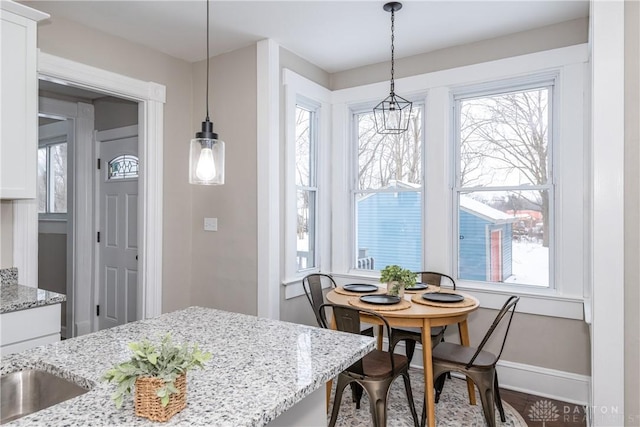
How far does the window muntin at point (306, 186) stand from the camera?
12.2 ft

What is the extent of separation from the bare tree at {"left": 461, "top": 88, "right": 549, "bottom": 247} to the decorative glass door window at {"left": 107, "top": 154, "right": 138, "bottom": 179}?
10.1 feet

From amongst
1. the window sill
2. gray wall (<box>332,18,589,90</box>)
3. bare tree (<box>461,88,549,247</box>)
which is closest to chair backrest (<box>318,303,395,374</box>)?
the window sill

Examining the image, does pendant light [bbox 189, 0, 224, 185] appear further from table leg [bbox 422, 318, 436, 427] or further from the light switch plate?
the light switch plate

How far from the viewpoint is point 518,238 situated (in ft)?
10.5

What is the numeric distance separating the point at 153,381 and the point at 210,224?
109 inches

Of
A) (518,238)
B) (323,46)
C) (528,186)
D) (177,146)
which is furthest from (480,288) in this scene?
(177,146)

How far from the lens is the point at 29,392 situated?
1.27 meters

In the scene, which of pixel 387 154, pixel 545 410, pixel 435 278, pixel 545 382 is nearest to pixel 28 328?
pixel 435 278

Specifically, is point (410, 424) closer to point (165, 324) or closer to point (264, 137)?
point (165, 324)

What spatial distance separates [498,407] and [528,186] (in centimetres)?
162

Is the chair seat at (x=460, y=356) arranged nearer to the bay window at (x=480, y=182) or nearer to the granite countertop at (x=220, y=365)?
the bay window at (x=480, y=182)

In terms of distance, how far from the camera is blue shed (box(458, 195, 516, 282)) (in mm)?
3260

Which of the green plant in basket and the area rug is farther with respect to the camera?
the area rug

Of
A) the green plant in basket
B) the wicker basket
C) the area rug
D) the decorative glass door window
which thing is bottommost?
the area rug
